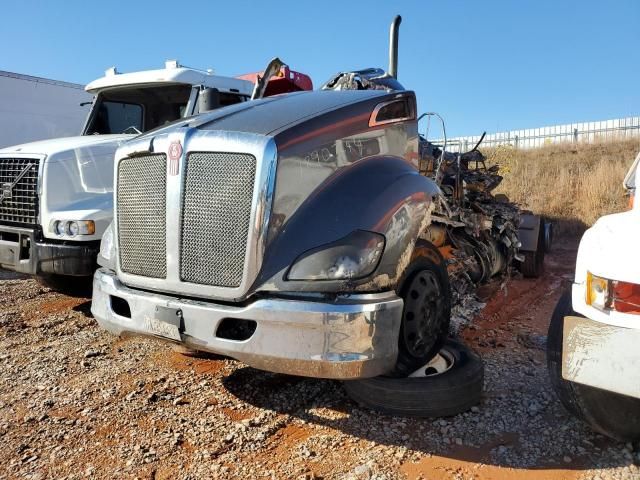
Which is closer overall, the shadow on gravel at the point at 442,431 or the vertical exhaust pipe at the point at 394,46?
the shadow on gravel at the point at 442,431

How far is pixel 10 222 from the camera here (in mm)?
5219

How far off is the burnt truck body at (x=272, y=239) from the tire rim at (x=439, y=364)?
797mm

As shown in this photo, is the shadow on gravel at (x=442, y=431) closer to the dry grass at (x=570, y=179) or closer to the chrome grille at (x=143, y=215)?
the chrome grille at (x=143, y=215)

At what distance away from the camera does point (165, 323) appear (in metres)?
2.77

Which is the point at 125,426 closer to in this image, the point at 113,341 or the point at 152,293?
the point at 152,293

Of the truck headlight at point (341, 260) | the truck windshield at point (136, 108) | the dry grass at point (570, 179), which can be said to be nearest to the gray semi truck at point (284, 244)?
the truck headlight at point (341, 260)

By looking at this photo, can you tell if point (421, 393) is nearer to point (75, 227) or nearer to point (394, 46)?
point (394, 46)

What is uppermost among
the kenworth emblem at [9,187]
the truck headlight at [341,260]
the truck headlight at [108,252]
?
the kenworth emblem at [9,187]

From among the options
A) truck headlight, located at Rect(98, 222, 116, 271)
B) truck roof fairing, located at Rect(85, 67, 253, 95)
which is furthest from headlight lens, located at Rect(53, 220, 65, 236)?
truck roof fairing, located at Rect(85, 67, 253, 95)

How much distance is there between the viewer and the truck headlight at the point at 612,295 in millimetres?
2117

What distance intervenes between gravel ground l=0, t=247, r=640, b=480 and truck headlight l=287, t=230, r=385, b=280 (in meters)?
1.00

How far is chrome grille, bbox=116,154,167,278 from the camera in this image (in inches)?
116

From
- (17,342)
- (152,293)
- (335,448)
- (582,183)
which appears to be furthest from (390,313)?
(582,183)

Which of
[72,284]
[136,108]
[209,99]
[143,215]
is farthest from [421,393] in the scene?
[136,108]
